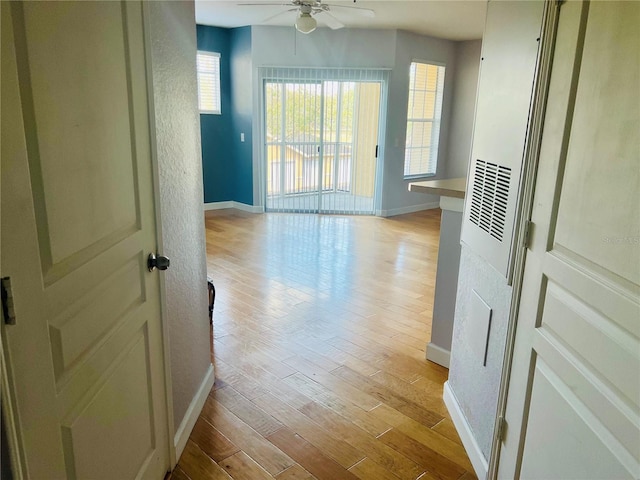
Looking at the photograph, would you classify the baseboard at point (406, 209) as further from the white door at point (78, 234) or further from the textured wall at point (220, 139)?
the white door at point (78, 234)

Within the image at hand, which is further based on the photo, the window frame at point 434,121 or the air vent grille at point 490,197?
the window frame at point 434,121

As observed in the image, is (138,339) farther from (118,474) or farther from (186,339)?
(186,339)

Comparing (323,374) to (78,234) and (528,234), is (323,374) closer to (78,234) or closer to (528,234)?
(528,234)

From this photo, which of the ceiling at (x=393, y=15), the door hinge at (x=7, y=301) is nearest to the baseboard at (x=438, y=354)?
the door hinge at (x=7, y=301)

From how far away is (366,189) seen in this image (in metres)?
6.93

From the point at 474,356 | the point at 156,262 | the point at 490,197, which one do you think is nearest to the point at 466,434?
the point at 474,356

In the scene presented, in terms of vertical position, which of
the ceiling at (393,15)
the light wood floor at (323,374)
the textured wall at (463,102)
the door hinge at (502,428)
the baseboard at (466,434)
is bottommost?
the light wood floor at (323,374)

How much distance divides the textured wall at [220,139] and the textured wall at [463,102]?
3374 millimetres

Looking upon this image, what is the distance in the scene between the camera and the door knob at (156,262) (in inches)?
62.4

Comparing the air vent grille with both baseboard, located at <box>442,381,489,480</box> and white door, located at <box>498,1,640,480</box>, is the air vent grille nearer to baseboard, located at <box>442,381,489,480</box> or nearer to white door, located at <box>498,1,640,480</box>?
white door, located at <box>498,1,640,480</box>

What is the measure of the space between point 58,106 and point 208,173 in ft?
19.8

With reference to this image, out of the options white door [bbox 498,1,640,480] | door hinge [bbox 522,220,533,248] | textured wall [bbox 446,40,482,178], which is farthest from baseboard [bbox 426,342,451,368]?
textured wall [bbox 446,40,482,178]

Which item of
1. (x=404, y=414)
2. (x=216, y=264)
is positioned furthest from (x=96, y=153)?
(x=216, y=264)

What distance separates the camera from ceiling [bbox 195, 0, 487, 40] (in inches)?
187
